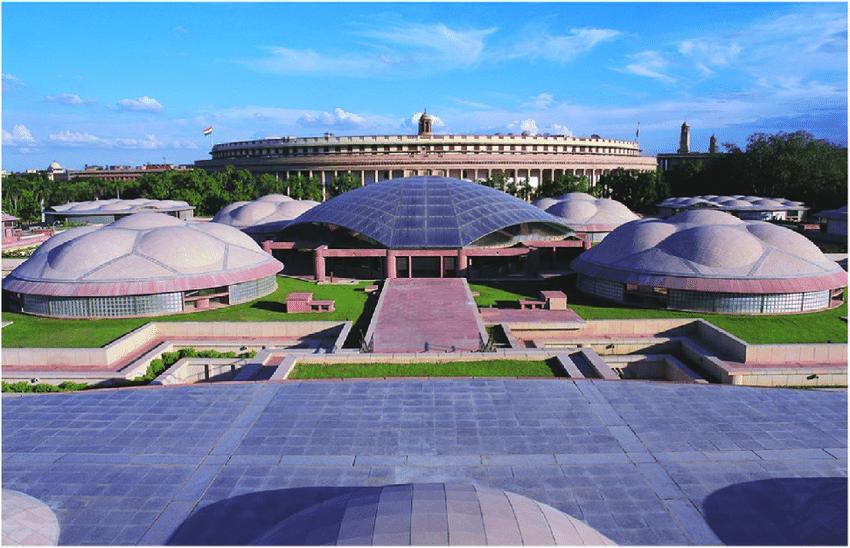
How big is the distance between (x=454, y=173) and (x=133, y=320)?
8379 centimetres

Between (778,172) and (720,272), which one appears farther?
(778,172)

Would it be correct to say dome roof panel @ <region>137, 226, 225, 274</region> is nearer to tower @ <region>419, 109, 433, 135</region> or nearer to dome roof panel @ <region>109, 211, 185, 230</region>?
dome roof panel @ <region>109, 211, 185, 230</region>

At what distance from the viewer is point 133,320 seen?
32.2m

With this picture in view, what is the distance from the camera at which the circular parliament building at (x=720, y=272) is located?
32.3 metres

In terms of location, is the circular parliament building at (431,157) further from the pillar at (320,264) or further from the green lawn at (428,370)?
the green lawn at (428,370)

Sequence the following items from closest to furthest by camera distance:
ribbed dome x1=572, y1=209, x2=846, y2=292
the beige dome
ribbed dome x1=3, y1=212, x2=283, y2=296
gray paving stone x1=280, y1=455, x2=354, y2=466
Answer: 1. gray paving stone x1=280, y1=455, x2=354, y2=466
2. ribbed dome x1=3, y1=212, x2=283, y2=296
3. ribbed dome x1=572, y1=209, x2=846, y2=292
4. the beige dome

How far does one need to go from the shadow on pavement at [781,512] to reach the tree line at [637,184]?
3047 inches

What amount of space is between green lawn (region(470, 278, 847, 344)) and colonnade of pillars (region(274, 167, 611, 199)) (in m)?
72.3

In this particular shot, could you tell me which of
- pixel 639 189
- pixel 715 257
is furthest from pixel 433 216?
pixel 639 189

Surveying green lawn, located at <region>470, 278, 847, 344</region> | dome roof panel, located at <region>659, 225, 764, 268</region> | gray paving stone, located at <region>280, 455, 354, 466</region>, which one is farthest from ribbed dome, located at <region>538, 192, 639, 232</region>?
gray paving stone, located at <region>280, 455, 354, 466</region>

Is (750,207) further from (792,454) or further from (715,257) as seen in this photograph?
(792,454)

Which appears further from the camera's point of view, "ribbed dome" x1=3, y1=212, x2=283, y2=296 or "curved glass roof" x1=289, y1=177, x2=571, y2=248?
"curved glass roof" x1=289, y1=177, x2=571, y2=248

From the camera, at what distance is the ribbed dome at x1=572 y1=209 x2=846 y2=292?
107 feet

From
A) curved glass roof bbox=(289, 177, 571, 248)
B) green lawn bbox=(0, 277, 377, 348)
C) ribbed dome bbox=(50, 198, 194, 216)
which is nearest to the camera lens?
green lawn bbox=(0, 277, 377, 348)
